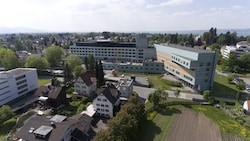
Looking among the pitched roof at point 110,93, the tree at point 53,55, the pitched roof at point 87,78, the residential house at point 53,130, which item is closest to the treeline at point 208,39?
the tree at point 53,55

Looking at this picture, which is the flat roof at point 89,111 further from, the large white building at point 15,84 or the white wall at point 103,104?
the large white building at point 15,84

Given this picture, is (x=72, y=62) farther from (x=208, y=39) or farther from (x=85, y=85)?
(x=208, y=39)

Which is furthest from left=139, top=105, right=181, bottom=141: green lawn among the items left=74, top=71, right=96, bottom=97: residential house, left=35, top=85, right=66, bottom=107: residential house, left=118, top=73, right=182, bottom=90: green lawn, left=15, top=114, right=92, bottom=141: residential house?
left=35, top=85, right=66, bottom=107: residential house

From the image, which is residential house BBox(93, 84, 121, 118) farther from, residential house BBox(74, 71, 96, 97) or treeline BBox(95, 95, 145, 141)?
residential house BBox(74, 71, 96, 97)

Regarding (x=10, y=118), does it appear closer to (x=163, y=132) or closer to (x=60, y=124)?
(x=60, y=124)

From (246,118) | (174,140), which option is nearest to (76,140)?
(174,140)

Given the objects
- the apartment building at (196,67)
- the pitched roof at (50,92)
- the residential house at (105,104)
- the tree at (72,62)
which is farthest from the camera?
the tree at (72,62)
